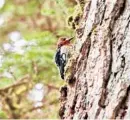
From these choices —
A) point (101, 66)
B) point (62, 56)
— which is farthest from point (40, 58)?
point (101, 66)

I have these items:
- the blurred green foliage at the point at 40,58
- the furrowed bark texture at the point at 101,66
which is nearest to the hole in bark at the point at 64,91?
the furrowed bark texture at the point at 101,66

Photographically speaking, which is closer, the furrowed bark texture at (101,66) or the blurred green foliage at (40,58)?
the furrowed bark texture at (101,66)

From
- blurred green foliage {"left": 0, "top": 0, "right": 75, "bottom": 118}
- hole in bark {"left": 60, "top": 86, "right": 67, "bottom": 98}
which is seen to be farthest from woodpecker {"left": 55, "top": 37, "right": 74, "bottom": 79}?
blurred green foliage {"left": 0, "top": 0, "right": 75, "bottom": 118}

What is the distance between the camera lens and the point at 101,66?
1.46m

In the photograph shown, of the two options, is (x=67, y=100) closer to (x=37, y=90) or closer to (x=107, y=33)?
(x=107, y=33)

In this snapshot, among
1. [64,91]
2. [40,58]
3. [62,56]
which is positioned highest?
[62,56]

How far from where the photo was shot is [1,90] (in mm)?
3168

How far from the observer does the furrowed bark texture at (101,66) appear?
4.44 feet

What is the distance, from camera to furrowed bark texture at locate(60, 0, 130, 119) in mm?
1354

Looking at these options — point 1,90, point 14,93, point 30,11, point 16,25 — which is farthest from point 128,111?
point 16,25

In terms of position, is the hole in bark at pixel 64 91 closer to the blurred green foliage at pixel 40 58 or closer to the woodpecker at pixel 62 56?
the woodpecker at pixel 62 56

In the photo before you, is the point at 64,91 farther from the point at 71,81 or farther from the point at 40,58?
the point at 40,58

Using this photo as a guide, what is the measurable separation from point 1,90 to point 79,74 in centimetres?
169

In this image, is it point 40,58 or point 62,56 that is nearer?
point 62,56
